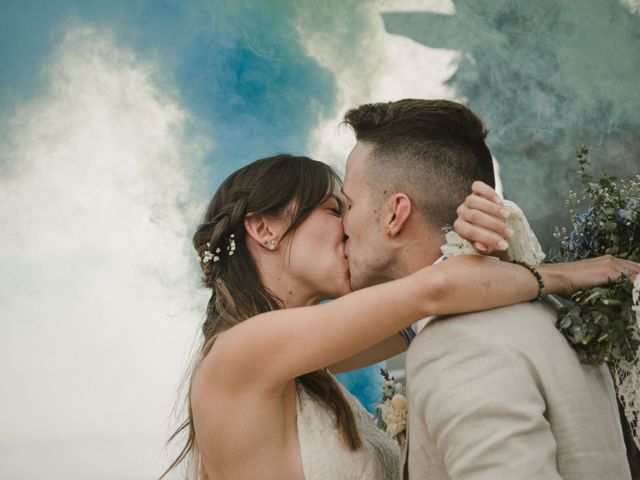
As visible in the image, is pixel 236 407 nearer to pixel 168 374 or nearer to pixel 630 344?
pixel 630 344

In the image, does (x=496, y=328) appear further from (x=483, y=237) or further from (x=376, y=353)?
(x=376, y=353)

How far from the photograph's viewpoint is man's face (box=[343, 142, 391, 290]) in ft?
5.88

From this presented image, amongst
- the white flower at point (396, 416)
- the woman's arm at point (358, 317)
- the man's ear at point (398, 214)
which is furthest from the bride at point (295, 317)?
the man's ear at point (398, 214)

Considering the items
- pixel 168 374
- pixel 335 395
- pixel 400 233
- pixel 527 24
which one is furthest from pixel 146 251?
pixel 400 233

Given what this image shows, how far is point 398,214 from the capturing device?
5.73 ft

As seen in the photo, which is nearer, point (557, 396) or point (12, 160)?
point (557, 396)

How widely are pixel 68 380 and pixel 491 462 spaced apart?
14.2ft

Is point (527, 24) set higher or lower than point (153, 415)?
higher

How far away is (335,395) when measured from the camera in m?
2.10

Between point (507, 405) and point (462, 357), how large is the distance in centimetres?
12

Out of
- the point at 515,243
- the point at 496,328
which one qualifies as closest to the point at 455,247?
the point at 515,243

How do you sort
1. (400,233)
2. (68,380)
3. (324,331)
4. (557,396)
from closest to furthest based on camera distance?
(557,396), (324,331), (400,233), (68,380)

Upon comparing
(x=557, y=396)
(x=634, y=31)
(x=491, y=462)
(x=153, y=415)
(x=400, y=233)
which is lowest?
(x=491, y=462)

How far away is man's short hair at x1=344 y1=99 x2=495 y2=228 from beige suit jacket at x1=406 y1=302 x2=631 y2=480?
35cm
